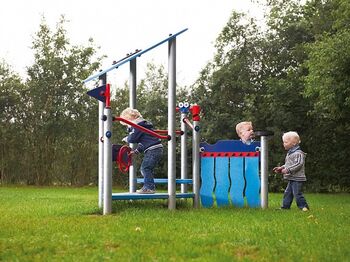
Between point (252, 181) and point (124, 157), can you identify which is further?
point (252, 181)

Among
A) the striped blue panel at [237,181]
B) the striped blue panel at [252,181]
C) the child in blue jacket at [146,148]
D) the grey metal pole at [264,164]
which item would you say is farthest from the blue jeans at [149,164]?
the grey metal pole at [264,164]

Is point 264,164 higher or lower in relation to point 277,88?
lower

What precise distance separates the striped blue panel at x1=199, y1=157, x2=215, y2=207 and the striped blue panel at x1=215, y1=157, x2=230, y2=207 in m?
0.10

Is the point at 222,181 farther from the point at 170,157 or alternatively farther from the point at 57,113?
the point at 57,113

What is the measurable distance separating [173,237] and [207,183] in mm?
4518

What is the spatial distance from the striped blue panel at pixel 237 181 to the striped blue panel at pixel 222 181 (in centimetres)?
9

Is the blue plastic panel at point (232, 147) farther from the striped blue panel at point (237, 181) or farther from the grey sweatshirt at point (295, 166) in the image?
the grey sweatshirt at point (295, 166)

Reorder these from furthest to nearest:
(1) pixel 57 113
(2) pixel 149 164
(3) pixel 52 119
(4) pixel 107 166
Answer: (1) pixel 57 113, (3) pixel 52 119, (2) pixel 149 164, (4) pixel 107 166

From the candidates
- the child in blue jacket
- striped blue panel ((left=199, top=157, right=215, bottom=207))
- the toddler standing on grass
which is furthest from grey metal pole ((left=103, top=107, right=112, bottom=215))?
the toddler standing on grass

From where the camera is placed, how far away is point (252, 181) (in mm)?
9875

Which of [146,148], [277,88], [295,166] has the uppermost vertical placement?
[277,88]

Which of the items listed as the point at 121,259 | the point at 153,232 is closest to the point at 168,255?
the point at 121,259

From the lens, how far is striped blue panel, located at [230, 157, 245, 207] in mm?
9914

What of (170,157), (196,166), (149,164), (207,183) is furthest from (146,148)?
(207,183)
